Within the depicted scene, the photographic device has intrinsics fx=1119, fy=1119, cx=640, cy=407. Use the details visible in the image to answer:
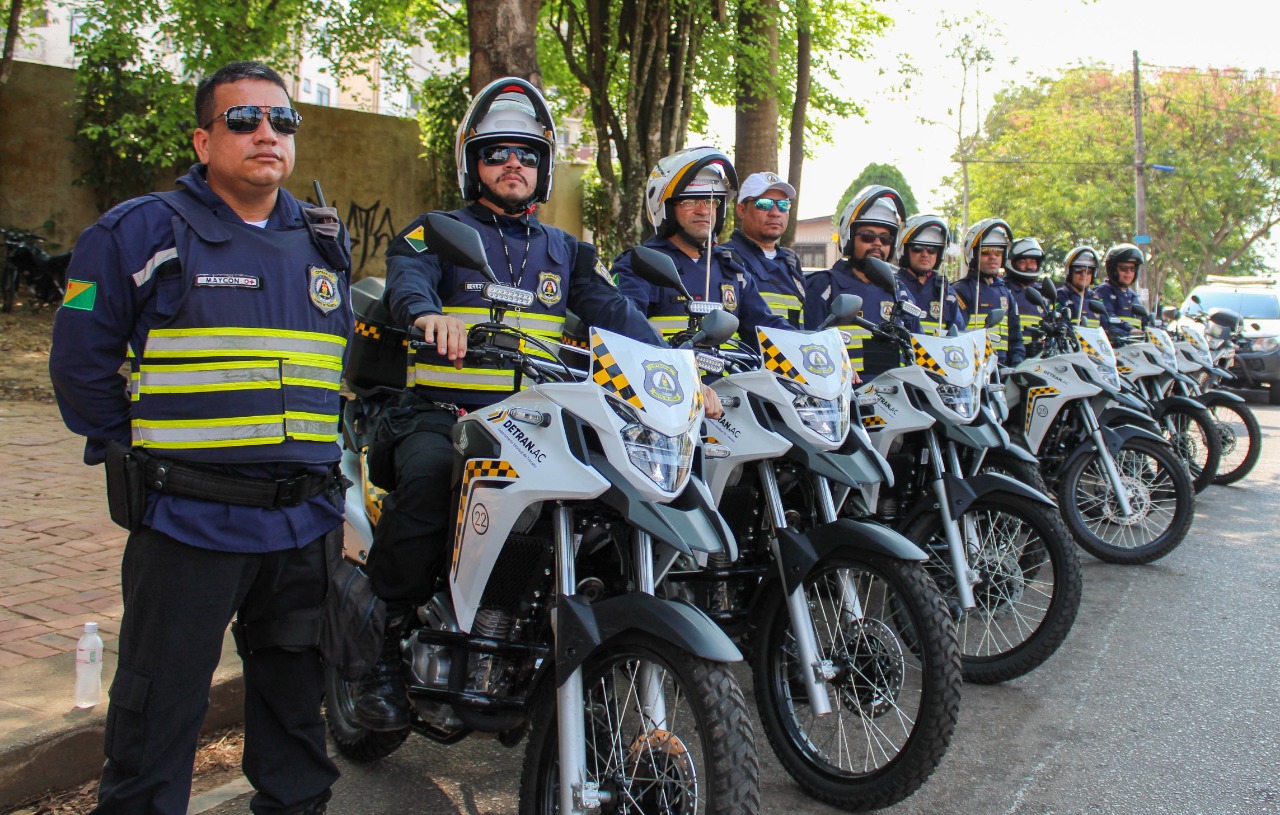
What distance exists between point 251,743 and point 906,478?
3.17 metres

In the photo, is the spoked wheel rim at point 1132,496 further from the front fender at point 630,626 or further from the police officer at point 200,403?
the police officer at point 200,403

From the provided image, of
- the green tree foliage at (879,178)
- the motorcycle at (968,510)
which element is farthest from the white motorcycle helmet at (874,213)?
the green tree foliage at (879,178)

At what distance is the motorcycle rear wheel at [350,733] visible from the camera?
368 centimetres

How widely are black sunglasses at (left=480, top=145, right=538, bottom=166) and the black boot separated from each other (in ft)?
4.89

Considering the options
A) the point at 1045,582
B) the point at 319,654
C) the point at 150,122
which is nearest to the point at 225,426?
the point at 319,654

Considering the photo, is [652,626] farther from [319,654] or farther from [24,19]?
[24,19]

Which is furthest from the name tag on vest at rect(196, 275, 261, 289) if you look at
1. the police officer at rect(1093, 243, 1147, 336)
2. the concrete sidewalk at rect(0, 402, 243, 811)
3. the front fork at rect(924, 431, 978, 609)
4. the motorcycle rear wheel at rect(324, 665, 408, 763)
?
the police officer at rect(1093, 243, 1147, 336)

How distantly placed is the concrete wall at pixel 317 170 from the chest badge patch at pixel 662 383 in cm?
1360

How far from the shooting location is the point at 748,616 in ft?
12.3

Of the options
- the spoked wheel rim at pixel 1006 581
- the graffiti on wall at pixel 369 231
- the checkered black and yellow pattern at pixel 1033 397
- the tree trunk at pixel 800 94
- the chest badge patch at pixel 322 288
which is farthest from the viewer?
the graffiti on wall at pixel 369 231

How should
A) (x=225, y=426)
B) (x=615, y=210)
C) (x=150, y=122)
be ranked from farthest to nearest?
1. (x=150, y=122)
2. (x=615, y=210)
3. (x=225, y=426)

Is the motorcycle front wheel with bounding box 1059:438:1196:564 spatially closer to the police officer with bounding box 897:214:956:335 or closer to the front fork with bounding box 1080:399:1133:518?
the front fork with bounding box 1080:399:1133:518

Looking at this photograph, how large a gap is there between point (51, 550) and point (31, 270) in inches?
375

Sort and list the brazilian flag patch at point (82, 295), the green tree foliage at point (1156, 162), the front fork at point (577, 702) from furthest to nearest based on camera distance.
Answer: the green tree foliage at point (1156, 162)
the front fork at point (577, 702)
the brazilian flag patch at point (82, 295)
